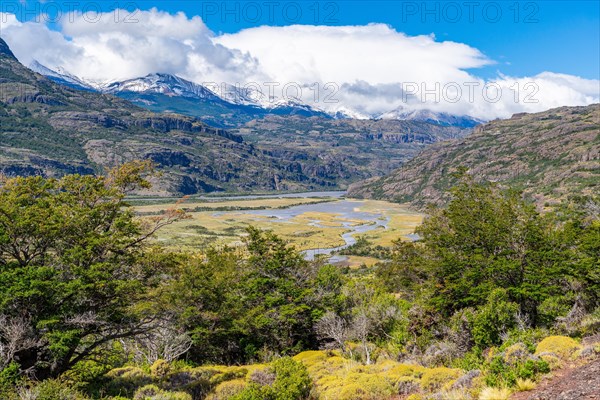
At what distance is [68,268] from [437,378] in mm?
21227

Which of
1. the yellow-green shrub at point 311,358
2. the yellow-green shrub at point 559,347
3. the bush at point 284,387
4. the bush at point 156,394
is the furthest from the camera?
the yellow-green shrub at point 311,358

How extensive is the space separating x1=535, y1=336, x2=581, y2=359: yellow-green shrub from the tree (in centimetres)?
2136

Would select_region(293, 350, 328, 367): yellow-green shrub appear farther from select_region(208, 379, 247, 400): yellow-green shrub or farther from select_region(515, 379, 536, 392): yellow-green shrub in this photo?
select_region(515, 379, 536, 392): yellow-green shrub

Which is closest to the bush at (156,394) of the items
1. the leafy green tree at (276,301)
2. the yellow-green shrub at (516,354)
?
the leafy green tree at (276,301)

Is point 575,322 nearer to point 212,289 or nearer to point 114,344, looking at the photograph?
point 212,289

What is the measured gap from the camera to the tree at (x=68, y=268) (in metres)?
22.3

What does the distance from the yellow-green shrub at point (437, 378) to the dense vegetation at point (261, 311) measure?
82 millimetres

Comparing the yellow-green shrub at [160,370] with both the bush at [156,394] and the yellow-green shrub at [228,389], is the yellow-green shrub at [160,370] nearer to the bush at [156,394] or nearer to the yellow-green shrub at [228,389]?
the bush at [156,394]

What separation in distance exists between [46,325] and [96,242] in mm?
5045

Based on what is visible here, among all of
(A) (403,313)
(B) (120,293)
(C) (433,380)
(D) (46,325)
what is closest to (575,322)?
(C) (433,380)

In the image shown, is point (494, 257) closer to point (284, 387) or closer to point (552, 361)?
point (552, 361)

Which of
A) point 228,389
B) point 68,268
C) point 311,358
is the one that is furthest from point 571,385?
point 68,268

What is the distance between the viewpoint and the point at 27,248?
24.6m

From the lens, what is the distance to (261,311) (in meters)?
36.2
